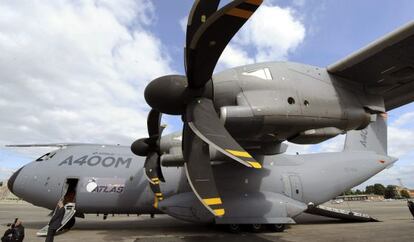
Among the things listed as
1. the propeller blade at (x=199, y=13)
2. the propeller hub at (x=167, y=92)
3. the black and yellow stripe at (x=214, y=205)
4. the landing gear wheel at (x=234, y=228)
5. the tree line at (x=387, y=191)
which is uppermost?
the tree line at (x=387, y=191)

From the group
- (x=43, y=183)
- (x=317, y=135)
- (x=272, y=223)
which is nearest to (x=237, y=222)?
(x=272, y=223)

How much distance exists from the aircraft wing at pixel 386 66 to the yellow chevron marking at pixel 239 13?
110 inches

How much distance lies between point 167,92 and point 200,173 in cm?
183

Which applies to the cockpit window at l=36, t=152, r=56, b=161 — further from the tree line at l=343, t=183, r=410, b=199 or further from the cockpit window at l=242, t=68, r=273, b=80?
the tree line at l=343, t=183, r=410, b=199

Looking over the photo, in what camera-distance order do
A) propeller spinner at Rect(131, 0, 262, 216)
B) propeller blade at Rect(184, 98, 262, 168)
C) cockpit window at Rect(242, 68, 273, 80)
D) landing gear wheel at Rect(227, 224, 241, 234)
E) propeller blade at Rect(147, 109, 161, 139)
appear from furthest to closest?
propeller blade at Rect(147, 109, 161, 139) → landing gear wheel at Rect(227, 224, 241, 234) → cockpit window at Rect(242, 68, 273, 80) → propeller blade at Rect(184, 98, 262, 168) → propeller spinner at Rect(131, 0, 262, 216)

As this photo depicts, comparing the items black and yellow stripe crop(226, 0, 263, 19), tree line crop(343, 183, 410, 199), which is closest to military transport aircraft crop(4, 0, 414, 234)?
black and yellow stripe crop(226, 0, 263, 19)

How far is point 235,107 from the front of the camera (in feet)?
21.1

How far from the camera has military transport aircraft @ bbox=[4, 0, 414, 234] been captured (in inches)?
233

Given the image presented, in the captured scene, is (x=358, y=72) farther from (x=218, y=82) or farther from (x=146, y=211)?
(x=146, y=211)

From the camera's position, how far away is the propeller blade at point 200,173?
5781 millimetres

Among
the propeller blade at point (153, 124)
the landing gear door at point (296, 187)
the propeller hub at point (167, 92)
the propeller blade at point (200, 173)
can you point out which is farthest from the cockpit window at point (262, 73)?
the landing gear door at point (296, 187)

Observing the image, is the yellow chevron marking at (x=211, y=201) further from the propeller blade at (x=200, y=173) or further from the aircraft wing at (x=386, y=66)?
the aircraft wing at (x=386, y=66)

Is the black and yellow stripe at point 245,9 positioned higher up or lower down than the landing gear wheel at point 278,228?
higher up

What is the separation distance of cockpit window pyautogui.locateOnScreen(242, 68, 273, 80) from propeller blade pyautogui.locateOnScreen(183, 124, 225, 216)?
1828 millimetres
